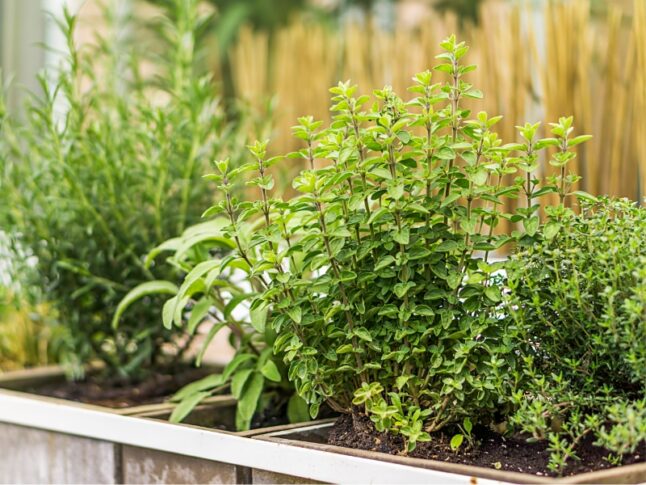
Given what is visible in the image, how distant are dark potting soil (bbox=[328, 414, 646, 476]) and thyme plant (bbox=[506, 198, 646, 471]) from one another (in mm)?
17

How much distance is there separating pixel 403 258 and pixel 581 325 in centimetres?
20

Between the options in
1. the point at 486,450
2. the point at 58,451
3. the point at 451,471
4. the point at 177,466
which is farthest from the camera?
the point at 58,451

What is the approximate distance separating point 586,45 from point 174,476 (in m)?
0.98

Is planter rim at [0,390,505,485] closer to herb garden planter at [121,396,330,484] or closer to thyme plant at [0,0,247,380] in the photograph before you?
herb garden planter at [121,396,330,484]

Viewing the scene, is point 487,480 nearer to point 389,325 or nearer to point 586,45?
point 389,325

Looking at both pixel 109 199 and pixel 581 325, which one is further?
pixel 109 199

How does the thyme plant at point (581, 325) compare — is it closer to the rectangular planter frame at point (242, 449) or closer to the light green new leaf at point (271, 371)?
the rectangular planter frame at point (242, 449)

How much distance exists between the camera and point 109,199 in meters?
1.42

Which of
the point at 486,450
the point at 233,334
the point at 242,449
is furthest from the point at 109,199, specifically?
the point at 486,450

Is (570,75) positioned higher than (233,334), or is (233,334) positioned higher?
(570,75)

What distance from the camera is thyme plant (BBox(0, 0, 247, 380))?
140 cm

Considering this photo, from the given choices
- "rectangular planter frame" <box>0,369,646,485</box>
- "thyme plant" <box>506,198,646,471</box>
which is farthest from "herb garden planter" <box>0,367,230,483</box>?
"thyme plant" <box>506,198,646,471</box>

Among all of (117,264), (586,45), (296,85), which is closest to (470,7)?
(296,85)

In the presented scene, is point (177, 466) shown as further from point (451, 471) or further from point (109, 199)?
point (109, 199)
